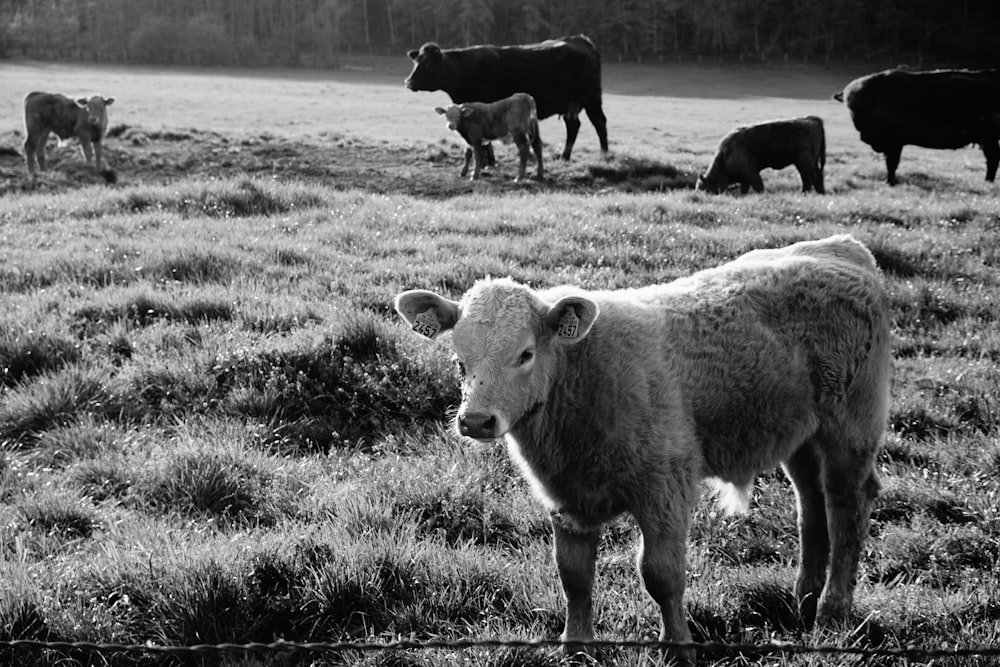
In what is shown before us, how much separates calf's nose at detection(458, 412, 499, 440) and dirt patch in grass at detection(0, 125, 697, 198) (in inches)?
489

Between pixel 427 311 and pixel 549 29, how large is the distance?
8715 cm

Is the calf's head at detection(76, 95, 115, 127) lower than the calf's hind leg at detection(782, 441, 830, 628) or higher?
higher

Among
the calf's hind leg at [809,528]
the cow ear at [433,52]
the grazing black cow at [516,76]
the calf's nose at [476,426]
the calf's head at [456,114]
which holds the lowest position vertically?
the calf's hind leg at [809,528]

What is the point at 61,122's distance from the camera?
61.9ft

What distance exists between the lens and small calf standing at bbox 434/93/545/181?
18.3 meters

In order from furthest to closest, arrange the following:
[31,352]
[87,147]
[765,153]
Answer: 1. [87,147]
2. [765,153]
3. [31,352]

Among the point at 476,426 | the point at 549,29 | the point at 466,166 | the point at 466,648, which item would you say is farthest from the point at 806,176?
the point at 549,29

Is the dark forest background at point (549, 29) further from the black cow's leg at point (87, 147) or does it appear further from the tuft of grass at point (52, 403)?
the tuft of grass at point (52, 403)

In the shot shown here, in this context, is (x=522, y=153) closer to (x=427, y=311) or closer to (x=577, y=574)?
(x=427, y=311)

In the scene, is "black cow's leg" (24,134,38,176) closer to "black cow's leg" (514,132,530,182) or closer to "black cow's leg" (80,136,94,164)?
"black cow's leg" (80,136,94,164)

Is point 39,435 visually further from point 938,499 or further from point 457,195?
point 457,195

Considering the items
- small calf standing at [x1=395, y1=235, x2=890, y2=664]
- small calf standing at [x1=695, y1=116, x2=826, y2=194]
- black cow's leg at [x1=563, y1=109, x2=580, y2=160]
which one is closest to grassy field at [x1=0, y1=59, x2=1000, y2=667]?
small calf standing at [x1=395, y1=235, x2=890, y2=664]

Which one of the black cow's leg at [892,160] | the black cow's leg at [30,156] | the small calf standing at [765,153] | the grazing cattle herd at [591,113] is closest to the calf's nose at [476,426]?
the grazing cattle herd at [591,113]

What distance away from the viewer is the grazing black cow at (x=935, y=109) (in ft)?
67.5
